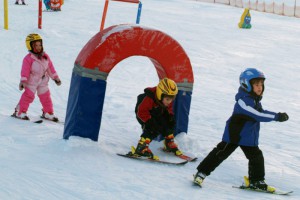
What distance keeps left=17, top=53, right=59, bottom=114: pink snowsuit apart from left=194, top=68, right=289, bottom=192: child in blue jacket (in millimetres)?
2979

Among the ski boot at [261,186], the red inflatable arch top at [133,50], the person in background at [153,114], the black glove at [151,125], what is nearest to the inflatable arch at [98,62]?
the red inflatable arch top at [133,50]

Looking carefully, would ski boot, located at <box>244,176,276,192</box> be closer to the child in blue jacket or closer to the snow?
the child in blue jacket

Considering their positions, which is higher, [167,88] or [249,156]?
[167,88]

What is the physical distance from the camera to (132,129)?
7.12 metres

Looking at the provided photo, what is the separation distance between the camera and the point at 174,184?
4918 mm

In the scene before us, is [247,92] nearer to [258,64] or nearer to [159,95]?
[159,95]

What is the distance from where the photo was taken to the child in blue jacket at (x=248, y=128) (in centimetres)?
481

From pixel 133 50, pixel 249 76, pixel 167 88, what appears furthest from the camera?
pixel 133 50

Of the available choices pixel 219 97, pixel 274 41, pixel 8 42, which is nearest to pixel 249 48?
pixel 274 41

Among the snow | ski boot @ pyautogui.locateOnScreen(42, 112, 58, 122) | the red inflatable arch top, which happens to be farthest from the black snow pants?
ski boot @ pyautogui.locateOnScreen(42, 112, 58, 122)

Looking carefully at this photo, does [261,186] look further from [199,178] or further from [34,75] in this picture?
[34,75]

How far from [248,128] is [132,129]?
8.38 feet

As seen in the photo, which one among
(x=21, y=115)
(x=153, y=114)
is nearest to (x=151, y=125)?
(x=153, y=114)

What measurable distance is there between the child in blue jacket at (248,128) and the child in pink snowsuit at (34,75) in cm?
298
